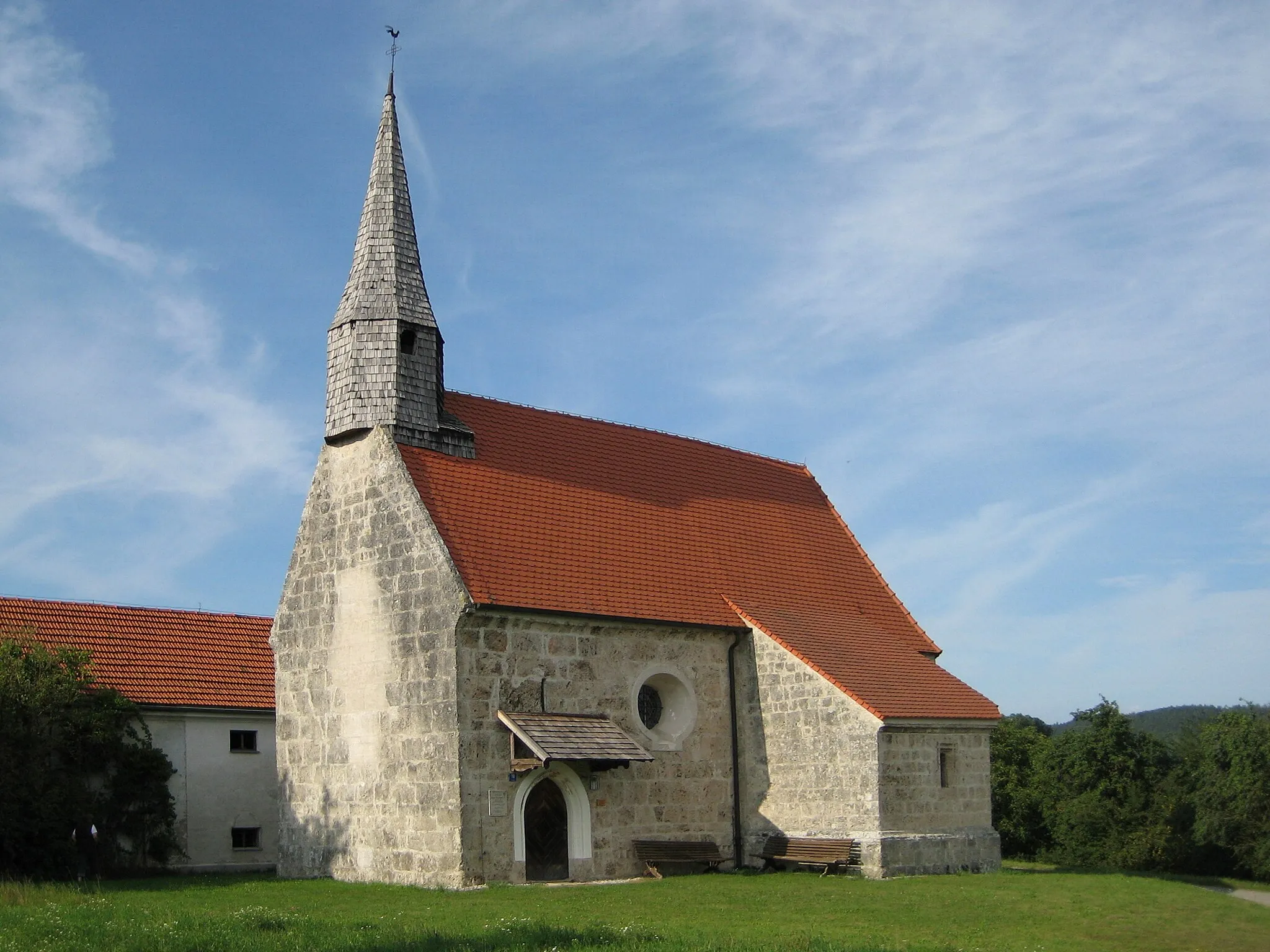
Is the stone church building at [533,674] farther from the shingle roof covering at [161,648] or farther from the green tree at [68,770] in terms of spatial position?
the shingle roof covering at [161,648]

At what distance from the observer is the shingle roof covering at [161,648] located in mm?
25891

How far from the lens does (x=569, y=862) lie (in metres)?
20.8

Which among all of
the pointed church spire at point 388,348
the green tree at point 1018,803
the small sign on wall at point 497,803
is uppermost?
the pointed church spire at point 388,348

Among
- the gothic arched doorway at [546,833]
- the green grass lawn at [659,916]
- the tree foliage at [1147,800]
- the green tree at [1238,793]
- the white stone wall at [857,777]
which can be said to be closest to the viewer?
the green grass lawn at [659,916]

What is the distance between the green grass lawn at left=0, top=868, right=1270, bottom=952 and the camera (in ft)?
41.4

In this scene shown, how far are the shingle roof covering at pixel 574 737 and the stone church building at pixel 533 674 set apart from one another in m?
0.04

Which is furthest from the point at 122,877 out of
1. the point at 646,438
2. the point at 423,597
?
the point at 646,438

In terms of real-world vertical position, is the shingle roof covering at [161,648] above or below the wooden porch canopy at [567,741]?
above

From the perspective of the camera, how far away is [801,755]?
2284 cm

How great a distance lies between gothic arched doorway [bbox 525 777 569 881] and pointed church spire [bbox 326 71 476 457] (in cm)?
589

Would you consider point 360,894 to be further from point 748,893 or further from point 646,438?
point 646,438

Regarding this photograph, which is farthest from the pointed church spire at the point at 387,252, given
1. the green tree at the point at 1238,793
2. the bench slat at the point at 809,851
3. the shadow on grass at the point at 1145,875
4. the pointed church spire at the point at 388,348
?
the green tree at the point at 1238,793

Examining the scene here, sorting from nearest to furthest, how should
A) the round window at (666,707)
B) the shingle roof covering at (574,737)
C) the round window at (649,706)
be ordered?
the shingle roof covering at (574,737) → the round window at (666,707) → the round window at (649,706)

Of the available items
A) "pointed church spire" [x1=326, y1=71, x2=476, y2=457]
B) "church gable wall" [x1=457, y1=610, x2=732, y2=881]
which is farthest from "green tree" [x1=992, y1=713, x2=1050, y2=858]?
"pointed church spire" [x1=326, y1=71, x2=476, y2=457]
